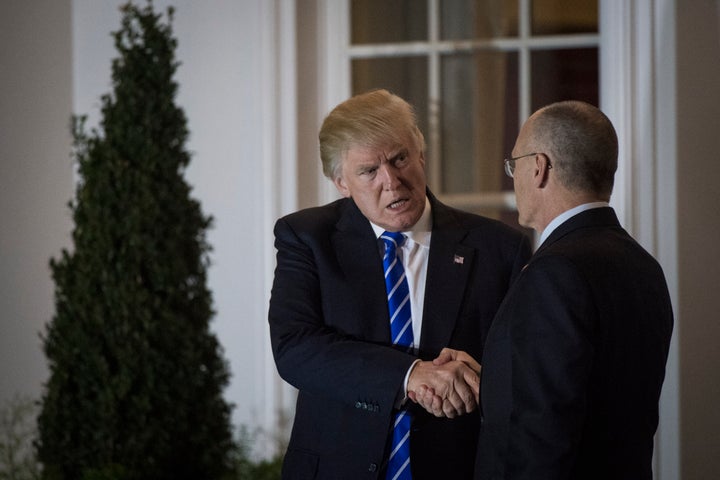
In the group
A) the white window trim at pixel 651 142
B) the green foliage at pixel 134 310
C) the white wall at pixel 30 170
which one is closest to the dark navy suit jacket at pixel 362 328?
the white window trim at pixel 651 142

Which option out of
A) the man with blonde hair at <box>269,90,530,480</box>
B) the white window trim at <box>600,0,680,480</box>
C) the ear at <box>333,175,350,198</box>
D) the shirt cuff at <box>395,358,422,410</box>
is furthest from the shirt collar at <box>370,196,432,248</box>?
the white window trim at <box>600,0,680,480</box>

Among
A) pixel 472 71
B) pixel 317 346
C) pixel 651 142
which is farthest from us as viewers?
pixel 472 71

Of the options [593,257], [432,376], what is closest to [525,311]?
[593,257]

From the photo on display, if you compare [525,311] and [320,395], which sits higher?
[525,311]

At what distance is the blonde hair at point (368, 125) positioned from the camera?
2312 mm

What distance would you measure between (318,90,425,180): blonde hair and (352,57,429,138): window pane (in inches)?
73.9

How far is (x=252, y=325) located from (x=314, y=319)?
187 cm

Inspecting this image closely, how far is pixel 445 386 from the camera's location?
81.6 inches

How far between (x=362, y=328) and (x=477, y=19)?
7.64ft

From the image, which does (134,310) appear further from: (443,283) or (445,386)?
(445,386)

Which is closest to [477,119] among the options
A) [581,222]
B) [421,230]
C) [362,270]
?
[421,230]

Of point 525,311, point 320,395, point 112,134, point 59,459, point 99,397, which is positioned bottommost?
point 59,459

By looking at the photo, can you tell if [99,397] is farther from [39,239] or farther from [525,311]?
[525,311]

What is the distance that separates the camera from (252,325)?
4148 millimetres
